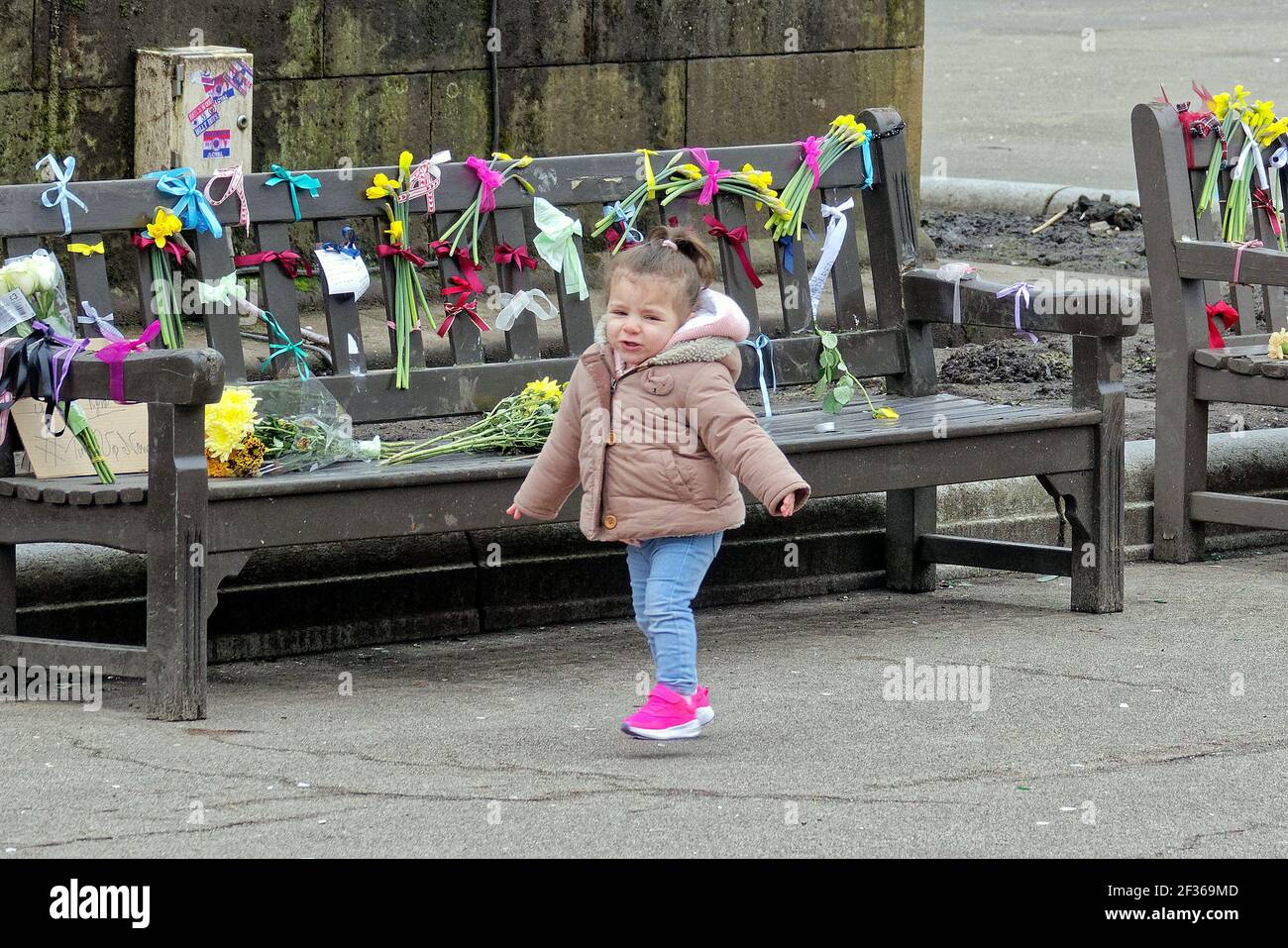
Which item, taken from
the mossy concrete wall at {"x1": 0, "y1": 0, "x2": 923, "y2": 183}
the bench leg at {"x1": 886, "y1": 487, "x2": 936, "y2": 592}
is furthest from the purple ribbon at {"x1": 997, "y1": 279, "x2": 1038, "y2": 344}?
the mossy concrete wall at {"x1": 0, "y1": 0, "x2": 923, "y2": 183}

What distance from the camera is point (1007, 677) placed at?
197 inches

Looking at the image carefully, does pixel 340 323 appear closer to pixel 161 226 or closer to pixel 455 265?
pixel 455 265

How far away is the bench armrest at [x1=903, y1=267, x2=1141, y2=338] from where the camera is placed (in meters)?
5.64

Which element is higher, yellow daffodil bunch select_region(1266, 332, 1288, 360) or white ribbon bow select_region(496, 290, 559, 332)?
white ribbon bow select_region(496, 290, 559, 332)

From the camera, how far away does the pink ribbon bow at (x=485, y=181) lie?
5293 mm

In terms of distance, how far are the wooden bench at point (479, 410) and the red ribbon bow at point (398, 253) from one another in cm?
8

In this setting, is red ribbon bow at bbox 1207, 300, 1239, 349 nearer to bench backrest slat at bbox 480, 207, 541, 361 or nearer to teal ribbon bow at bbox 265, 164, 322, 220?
bench backrest slat at bbox 480, 207, 541, 361

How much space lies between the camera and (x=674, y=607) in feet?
14.4

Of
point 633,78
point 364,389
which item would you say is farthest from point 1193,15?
point 364,389

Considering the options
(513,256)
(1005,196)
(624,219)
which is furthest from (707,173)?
(1005,196)

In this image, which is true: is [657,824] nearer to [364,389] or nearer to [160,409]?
[160,409]

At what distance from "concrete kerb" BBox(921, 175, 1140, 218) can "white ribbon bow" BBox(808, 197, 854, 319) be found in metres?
7.68

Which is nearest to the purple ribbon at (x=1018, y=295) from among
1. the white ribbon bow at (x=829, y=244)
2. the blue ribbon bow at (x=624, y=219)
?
the white ribbon bow at (x=829, y=244)

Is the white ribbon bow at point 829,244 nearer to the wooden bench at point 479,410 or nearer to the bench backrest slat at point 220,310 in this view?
the wooden bench at point 479,410
